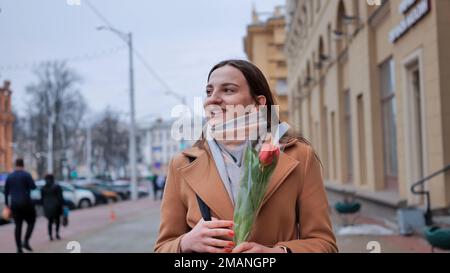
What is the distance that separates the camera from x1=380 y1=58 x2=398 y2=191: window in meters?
12.0

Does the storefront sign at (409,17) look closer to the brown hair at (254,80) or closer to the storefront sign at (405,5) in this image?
the storefront sign at (405,5)

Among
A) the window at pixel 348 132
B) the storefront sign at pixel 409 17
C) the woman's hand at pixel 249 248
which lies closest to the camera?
the woman's hand at pixel 249 248

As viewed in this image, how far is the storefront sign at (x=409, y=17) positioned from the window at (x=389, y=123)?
1.59 m

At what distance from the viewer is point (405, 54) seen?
1002 centimetres

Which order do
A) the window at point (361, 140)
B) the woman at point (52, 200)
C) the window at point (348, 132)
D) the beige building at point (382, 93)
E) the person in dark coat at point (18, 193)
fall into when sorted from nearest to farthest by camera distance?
the beige building at point (382, 93) → the person in dark coat at point (18, 193) → the woman at point (52, 200) → the window at point (361, 140) → the window at point (348, 132)

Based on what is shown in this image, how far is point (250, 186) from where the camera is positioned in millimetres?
1367

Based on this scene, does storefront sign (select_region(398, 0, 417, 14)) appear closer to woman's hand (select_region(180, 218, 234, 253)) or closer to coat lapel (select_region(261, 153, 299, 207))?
coat lapel (select_region(261, 153, 299, 207))

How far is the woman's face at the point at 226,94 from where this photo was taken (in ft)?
4.94

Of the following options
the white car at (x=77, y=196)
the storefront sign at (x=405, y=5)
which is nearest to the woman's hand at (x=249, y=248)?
the storefront sign at (x=405, y=5)

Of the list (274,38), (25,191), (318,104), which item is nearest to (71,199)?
(318,104)

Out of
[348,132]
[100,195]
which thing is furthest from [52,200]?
[100,195]

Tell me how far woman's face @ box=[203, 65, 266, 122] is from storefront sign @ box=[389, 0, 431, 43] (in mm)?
7851

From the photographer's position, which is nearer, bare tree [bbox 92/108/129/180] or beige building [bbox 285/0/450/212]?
beige building [bbox 285/0/450/212]

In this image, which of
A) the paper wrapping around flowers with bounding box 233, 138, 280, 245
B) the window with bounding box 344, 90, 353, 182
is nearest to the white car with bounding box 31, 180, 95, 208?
the window with bounding box 344, 90, 353, 182
